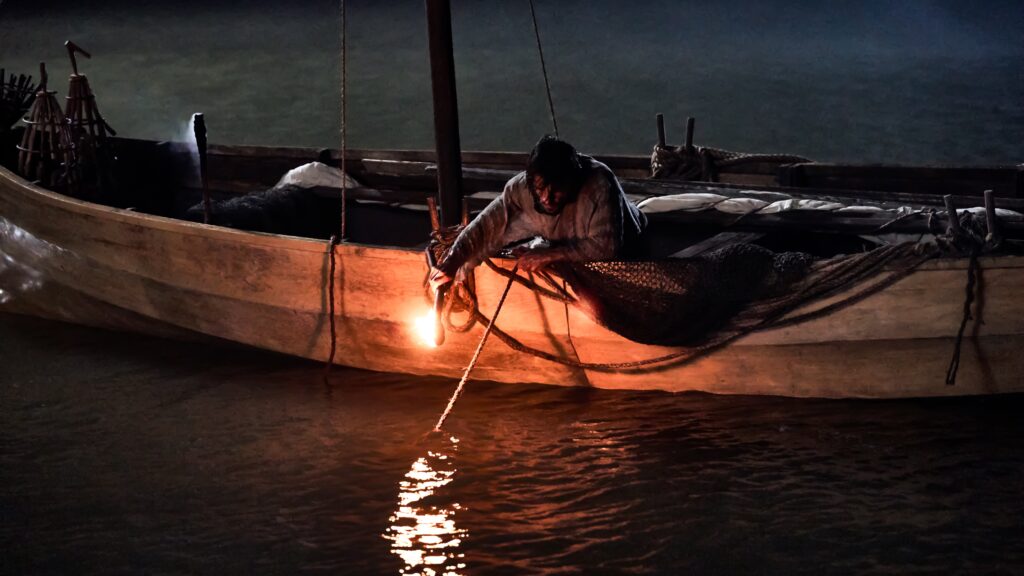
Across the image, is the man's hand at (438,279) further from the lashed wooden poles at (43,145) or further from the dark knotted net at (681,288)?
the lashed wooden poles at (43,145)

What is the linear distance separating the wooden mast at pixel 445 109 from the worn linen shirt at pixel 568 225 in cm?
43

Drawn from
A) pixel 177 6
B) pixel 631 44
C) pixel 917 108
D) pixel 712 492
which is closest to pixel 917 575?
pixel 712 492

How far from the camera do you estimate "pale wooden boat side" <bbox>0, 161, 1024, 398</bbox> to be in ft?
16.9

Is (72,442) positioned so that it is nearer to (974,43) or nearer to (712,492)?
(712,492)

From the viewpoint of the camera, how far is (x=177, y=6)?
2655 cm

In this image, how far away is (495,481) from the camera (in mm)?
5258

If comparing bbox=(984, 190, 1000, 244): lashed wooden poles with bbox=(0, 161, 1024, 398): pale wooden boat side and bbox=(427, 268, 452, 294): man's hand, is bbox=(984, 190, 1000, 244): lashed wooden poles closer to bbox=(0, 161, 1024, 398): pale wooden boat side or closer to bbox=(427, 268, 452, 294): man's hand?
bbox=(0, 161, 1024, 398): pale wooden boat side

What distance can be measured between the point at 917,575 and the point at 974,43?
1691 centimetres

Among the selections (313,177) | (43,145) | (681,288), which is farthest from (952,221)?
(43,145)

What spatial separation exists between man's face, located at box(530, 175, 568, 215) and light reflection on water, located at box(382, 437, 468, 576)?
120 cm

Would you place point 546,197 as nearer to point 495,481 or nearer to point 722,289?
point 722,289

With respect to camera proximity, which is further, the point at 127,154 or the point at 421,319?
the point at 127,154

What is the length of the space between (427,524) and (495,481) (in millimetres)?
439

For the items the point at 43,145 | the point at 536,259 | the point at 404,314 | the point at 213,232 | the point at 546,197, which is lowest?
the point at 404,314
